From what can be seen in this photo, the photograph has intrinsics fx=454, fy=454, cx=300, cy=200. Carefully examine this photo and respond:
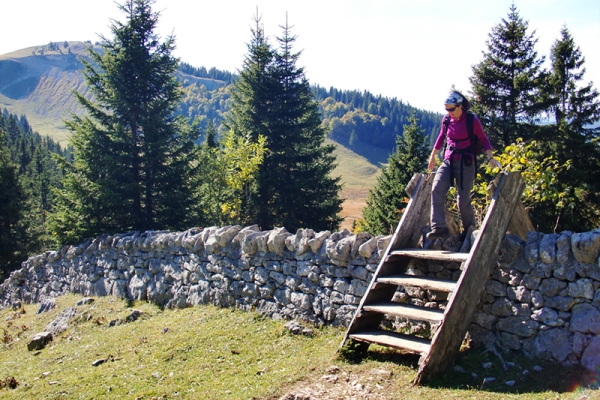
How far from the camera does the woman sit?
5.94 m

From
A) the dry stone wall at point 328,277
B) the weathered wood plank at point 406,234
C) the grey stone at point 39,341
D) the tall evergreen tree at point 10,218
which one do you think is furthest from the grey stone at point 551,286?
the tall evergreen tree at point 10,218

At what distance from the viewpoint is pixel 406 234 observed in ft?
20.4

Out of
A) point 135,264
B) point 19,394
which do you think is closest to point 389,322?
point 19,394

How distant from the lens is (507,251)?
554cm

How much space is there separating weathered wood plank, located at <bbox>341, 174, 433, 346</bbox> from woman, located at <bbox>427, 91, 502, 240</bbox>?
231mm

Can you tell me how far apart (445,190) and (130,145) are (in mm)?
14762

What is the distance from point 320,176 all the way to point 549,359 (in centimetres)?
1787

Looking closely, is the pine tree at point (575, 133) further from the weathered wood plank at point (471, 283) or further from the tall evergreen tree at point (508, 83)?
the weathered wood plank at point (471, 283)

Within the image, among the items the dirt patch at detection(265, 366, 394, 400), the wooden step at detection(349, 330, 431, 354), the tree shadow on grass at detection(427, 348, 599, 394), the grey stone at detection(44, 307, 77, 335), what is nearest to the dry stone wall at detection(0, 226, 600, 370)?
the tree shadow on grass at detection(427, 348, 599, 394)

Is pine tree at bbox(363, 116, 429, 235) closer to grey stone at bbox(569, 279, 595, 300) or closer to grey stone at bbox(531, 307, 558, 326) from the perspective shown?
grey stone at bbox(531, 307, 558, 326)

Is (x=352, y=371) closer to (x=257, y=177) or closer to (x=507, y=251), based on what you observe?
(x=507, y=251)

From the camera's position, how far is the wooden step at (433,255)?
5251mm

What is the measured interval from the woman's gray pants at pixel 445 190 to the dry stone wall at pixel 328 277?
0.33 metres

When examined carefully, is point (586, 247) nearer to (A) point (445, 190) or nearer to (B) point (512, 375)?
(B) point (512, 375)
